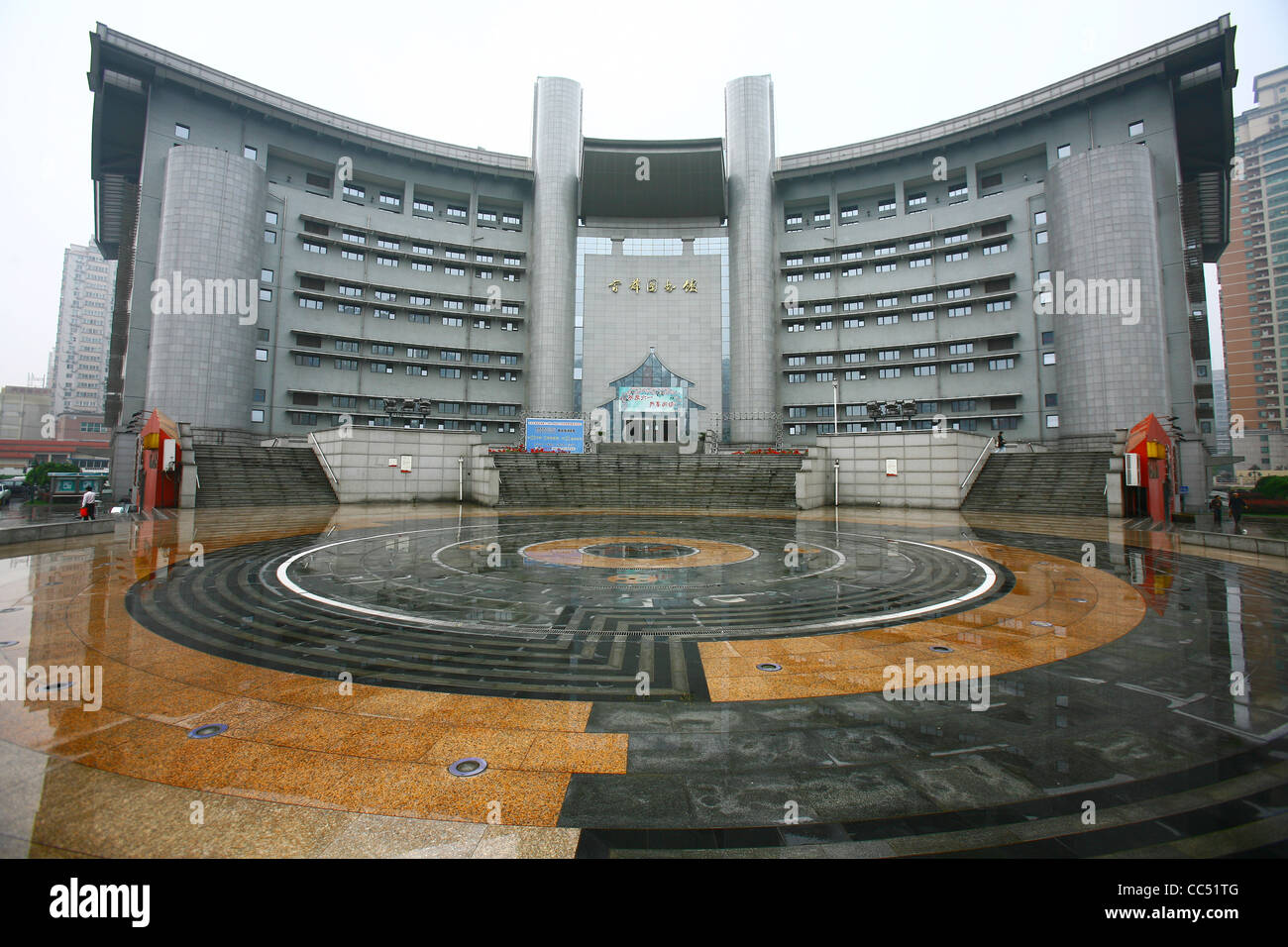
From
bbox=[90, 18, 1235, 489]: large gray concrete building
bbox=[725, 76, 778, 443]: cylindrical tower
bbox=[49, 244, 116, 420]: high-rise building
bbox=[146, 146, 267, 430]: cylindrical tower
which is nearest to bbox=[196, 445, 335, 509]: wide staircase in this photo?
bbox=[146, 146, 267, 430]: cylindrical tower

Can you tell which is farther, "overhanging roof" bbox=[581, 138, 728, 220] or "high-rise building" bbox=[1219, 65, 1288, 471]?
"high-rise building" bbox=[1219, 65, 1288, 471]

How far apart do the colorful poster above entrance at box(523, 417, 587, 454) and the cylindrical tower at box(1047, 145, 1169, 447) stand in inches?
1610

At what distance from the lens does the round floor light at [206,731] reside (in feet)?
14.2

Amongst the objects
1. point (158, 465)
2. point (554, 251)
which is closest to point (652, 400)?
point (554, 251)

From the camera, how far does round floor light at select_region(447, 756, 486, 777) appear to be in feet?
12.6

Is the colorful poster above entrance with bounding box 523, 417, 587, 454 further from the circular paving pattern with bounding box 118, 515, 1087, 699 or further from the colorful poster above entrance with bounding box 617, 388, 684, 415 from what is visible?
the circular paving pattern with bounding box 118, 515, 1087, 699

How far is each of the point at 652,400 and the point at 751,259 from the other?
1837 centimetres

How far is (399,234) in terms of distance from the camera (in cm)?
5691

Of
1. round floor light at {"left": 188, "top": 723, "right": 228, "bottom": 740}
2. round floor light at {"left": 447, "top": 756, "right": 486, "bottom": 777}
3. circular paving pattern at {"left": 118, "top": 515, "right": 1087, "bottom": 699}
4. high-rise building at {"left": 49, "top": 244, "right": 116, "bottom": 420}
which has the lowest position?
round floor light at {"left": 447, "top": 756, "right": 486, "bottom": 777}

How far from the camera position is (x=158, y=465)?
1021 inches

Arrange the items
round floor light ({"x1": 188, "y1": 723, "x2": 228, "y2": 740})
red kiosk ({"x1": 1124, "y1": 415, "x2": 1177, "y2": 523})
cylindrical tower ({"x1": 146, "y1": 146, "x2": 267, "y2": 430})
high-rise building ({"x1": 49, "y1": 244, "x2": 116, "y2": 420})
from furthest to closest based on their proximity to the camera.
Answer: high-rise building ({"x1": 49, "y1": 244, "x2": 116, "y2": 420})
cylindrical tower ({"x1": 146, "y1": 146, "x2": 267, "y2": 430})
red kiosk ({"x1": 1124, "y1": 415, "x2": 1177, "y2": 523})
round floor light ({"x1": 188, "y1": 723, "x2": 228, "y2": 740})

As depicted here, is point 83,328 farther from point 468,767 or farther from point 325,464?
point 468,767

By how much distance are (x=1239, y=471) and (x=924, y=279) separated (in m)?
105
